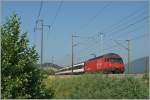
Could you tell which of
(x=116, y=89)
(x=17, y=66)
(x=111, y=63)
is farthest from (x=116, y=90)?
(x=111, y=63)

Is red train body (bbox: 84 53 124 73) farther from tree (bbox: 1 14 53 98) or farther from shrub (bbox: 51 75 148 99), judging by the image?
tree (bbox: 1 14 53 98)

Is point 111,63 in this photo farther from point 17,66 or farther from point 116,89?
point 17,66

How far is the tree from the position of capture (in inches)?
555

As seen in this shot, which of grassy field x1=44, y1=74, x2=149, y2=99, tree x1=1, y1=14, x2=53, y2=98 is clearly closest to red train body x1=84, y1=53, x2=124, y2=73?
grassy field x1=44, y1=74, x2=149, y2=99

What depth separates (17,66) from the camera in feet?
47.5

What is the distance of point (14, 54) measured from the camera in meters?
14.8

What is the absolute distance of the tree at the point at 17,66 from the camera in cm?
1410

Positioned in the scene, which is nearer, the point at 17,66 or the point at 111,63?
A: the point at 17,66

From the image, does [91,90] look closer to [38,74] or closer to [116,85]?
[116,85]

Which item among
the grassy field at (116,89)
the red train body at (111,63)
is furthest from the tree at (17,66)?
the red train body at (111,63)

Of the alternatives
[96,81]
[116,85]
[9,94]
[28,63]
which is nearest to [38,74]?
[28,63]

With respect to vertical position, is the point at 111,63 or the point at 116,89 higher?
the point at 111,63

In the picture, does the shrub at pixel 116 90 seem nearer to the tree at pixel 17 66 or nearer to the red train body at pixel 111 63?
the tree at pixel 17 66

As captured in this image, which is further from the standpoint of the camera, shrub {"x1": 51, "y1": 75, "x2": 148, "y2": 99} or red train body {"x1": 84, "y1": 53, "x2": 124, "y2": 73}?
red train body {"x1": 84, "y1": 53, "x2": 124, "y2": 73}
